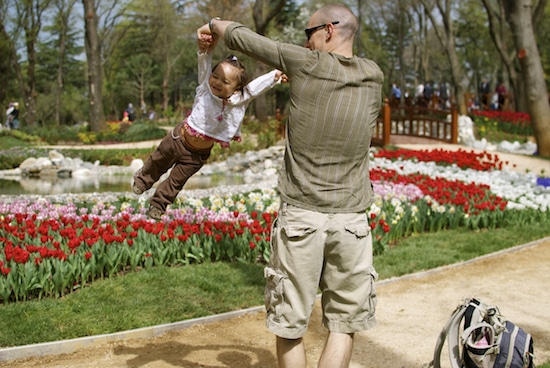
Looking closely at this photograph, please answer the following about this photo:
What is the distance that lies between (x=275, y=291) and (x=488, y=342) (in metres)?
Answer: 0.93

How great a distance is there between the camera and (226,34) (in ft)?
9.22

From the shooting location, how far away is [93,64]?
26.3m

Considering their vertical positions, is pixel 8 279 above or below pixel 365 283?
below

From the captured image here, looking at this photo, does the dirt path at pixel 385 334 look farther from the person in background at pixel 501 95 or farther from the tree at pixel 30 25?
the tree at pixel 30 25

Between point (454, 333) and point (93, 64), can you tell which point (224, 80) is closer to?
point (454, 333)

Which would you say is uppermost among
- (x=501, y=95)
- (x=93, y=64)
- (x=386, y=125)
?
(x=93, y=64)

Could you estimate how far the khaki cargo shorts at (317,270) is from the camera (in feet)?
9.06

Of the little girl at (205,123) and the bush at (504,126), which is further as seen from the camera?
the bush at (504,126)

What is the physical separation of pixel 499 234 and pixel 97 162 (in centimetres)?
1171

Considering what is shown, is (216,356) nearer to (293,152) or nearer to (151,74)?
(293,152)

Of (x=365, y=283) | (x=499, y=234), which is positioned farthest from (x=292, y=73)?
(x=499, y=234)

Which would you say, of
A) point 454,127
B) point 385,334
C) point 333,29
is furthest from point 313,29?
point 454,127

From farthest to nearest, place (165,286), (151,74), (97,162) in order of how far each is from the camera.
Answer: (151,74) < (97,162) < (165,286)

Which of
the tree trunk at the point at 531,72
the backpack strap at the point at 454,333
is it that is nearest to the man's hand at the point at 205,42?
the backpack strap at the point at 454,333
